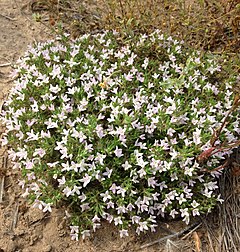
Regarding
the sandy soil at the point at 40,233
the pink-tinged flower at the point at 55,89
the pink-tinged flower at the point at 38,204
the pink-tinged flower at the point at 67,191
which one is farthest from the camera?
the pink-tinged flower at the point at 55,89

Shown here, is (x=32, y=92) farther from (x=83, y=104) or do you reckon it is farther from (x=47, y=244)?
(x=47, y=244)

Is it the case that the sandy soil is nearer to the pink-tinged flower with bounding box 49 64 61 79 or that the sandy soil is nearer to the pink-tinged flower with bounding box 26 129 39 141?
the pink-tinged flower with bounding box 26 129 39 141

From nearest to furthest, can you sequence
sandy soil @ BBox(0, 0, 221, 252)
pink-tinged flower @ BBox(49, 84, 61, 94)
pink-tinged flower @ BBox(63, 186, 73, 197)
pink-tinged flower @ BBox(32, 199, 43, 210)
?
1. pink-tinged flower @ BBox(63, 186, 73, 197)
2. pink-tinged flower @ BBox(32, 199, 43, 210)
3. sandy soil @ BBox(0, 0, 221, 252)
4. pink-tinged flower @ BBox(49, 84, 61, 94)

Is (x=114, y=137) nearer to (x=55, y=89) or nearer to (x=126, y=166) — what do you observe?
(x=126, y=166)

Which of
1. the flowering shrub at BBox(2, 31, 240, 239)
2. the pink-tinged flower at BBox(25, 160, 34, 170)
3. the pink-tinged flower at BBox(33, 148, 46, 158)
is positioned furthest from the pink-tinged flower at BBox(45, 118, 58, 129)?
the pink-tinged flower at BBox(25, 160, 34, 170)

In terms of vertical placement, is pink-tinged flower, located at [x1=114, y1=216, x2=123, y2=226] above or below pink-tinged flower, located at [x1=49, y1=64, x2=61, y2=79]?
below

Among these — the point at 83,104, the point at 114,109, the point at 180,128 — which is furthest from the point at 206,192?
the point at 83,104

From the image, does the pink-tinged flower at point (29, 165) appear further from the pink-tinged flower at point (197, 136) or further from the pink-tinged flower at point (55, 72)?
the pink-tinged flower at point (197, 136)

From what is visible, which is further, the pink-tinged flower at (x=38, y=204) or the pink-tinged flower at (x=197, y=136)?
the pink-tinged flower at (x=197, y=136)

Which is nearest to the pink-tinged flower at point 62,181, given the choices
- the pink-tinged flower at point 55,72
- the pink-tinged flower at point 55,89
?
the pink-tinged flower at point 55,89
